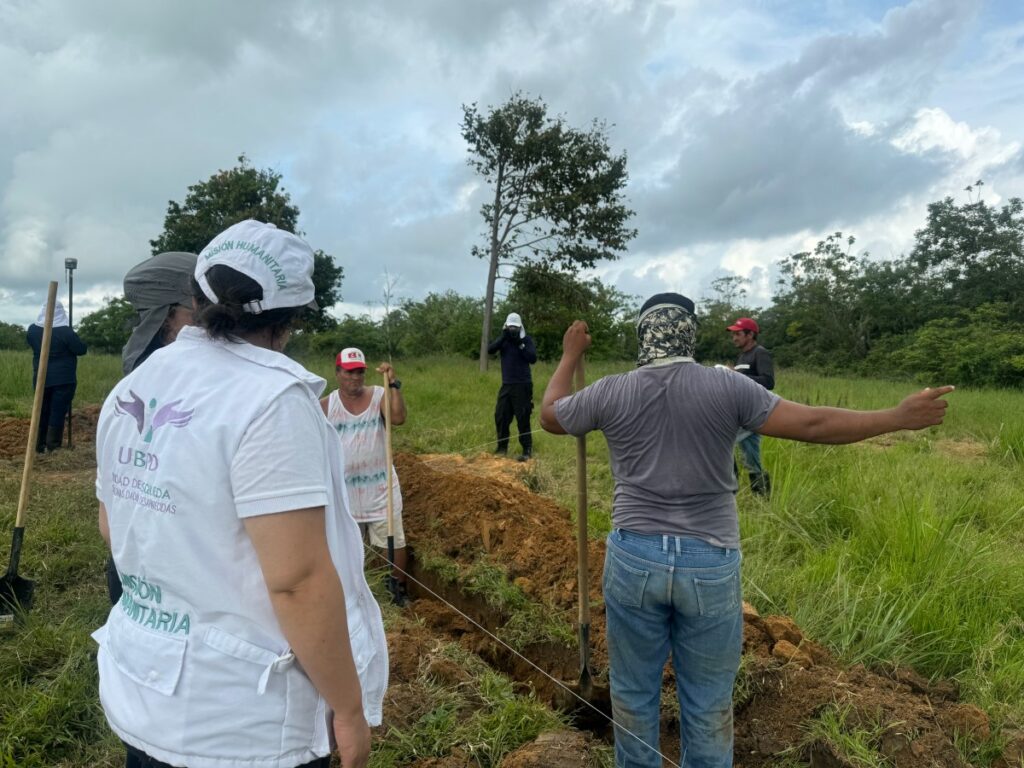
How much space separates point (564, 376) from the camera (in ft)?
8.93

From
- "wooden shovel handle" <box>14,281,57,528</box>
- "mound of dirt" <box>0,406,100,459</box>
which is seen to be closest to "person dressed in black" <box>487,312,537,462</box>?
"wooden shovel handle" <box>14,281,57,528</box>

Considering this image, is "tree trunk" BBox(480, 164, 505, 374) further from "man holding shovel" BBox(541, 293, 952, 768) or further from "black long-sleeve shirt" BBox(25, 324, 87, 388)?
"man holding shovel" BBox(541, 293, 952, 768)

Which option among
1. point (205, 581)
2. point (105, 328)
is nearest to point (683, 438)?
point (205, 581)

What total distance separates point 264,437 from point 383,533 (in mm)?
4098

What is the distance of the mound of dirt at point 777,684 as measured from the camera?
9.55ft

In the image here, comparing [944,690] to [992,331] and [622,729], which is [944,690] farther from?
[992,331]

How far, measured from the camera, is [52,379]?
25.9 ft

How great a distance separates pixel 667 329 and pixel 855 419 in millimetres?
644

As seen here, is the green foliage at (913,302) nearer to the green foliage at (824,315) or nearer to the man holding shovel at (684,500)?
the green foliage at (824,315)

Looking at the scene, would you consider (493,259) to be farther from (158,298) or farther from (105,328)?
(105,328)

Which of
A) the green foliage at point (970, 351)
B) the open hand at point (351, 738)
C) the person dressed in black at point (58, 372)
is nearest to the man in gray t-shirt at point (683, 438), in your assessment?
the open hand at point (351, 738)

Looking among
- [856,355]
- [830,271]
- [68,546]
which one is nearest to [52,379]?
[68,546]

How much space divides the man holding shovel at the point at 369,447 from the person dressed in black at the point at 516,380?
3.49 metres

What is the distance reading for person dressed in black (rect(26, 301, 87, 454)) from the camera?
7.70 metres
